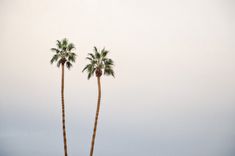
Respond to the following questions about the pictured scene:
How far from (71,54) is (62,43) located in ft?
5.44

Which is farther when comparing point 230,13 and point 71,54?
point 230,13

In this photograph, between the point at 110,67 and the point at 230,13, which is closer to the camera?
the point at 110,67

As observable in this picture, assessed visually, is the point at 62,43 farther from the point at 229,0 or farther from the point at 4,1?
the point at 229,0

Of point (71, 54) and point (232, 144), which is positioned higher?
point (71, 54)

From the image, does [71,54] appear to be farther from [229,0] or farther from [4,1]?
[229,0]

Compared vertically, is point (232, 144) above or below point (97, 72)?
below

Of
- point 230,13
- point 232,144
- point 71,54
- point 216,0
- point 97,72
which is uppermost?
point 216,0

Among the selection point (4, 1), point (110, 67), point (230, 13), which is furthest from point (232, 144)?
point (4, 1)

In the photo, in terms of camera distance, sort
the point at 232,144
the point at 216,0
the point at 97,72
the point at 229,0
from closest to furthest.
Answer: the point at 97,72, the point at 229,0, the point at 216,0, the point at 232,144

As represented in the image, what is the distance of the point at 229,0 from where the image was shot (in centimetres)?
3894

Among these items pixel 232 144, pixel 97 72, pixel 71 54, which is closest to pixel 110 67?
pixel 97 72

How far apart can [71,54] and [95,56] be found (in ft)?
9.44

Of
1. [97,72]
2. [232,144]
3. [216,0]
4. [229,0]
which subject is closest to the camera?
[97,72]

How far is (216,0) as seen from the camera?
4253cm
